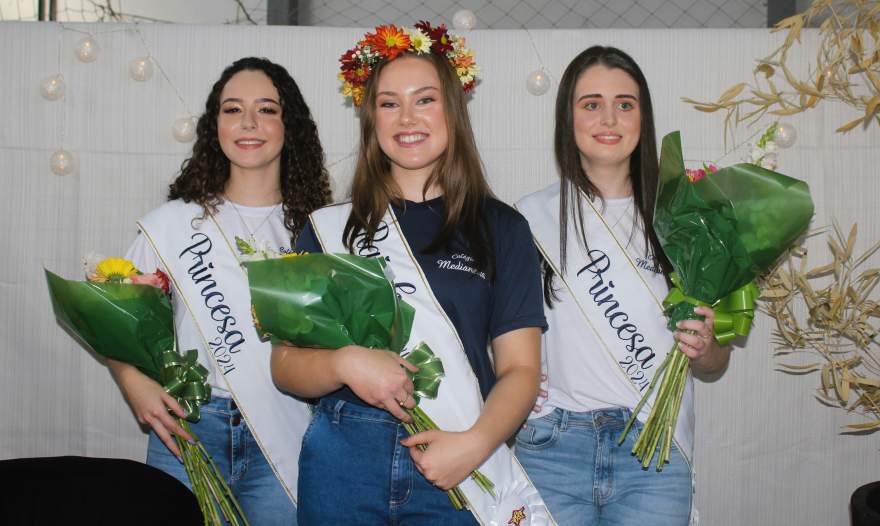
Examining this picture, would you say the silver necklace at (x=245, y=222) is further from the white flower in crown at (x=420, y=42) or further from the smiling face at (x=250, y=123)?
the white flower in crown at (x=420, y=42)

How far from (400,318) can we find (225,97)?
848 millimetres

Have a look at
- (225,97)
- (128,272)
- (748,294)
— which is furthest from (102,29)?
(748,294)

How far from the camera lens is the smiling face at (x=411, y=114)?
1.55 metres

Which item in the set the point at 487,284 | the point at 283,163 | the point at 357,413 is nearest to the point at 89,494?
the point at 357,413

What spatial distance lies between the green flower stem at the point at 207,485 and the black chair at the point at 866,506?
1.27 m

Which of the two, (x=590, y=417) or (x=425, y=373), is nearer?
(x=425, y=373)

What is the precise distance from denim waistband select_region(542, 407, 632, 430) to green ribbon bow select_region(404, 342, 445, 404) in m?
0.36

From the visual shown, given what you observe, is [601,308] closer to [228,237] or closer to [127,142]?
[228,237]

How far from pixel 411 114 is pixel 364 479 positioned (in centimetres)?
64

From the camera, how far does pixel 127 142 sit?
2332 mm

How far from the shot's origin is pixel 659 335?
5.90ft

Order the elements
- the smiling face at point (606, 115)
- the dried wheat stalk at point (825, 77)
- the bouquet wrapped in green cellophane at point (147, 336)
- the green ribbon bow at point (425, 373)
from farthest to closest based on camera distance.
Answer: the dried wheat stalk at point (825, 77) < the smiling face at point (606, 115) < the bouquet wrapped in green cellophane at point (147, 336) < the green ribbon bow at point (425, 373)

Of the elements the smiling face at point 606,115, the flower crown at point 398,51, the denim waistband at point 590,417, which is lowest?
the denim waistband at point 590,417

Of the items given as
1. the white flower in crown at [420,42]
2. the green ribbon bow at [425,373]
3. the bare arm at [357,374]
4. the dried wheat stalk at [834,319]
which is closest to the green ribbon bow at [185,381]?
the bare arm at [357,374]
